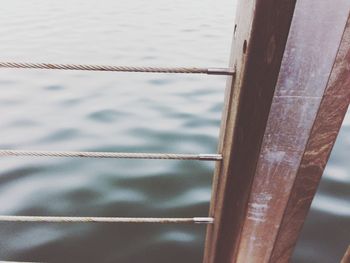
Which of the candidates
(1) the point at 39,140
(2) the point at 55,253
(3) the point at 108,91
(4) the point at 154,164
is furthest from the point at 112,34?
(2) the point at 55,253

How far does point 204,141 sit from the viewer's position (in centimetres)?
411

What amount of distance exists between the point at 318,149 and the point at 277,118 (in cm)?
21

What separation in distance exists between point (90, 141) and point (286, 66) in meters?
3.49

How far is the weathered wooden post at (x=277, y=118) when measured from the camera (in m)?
0.85

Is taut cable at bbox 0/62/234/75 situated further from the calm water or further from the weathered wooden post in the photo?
the calm water

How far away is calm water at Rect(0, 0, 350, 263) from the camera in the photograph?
2674 millimetres

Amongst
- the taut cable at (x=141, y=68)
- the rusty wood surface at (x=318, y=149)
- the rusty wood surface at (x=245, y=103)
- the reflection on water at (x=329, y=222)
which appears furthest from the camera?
the reflection on water at (x=329, y=222)

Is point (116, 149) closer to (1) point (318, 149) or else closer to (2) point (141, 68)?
(2) point (141, 68)

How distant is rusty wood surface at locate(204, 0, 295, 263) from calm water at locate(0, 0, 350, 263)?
1.49 metres

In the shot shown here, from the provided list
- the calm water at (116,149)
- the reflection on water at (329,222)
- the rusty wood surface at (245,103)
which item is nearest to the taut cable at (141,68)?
the rusty wood surface at (245,103)

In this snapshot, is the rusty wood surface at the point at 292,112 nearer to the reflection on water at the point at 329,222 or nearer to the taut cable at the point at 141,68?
the taut cable at the point at 141,68

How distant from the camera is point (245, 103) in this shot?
967 mm

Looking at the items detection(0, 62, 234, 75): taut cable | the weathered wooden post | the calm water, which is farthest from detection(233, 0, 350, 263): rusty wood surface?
the calm water

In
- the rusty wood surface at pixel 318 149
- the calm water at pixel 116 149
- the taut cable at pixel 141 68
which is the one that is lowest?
the calm water at pixel 116 149
